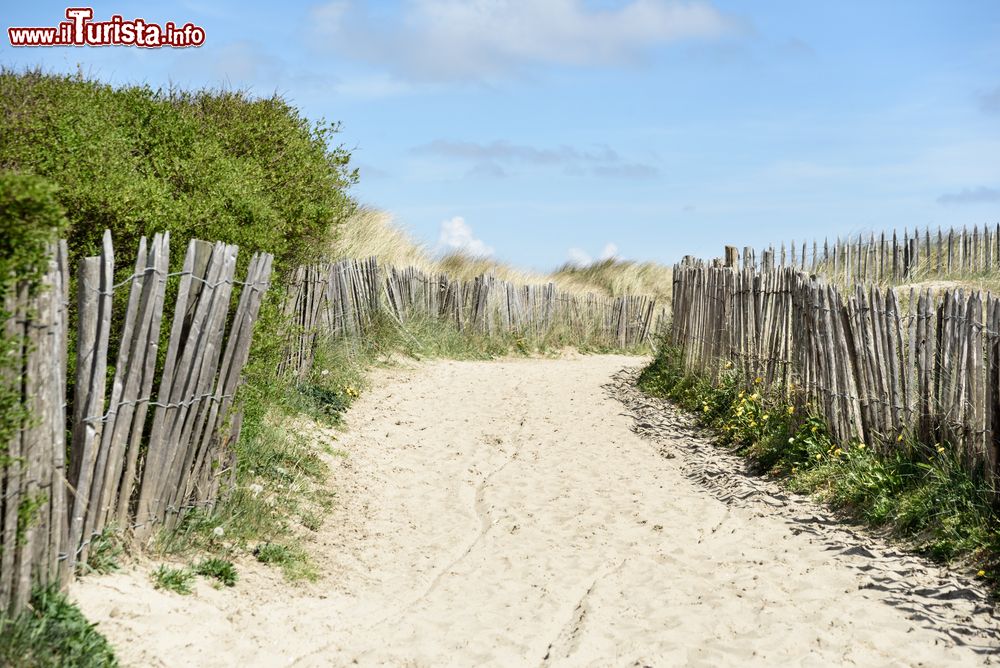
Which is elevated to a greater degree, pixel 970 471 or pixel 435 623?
pixel 970 471

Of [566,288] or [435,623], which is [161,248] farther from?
[566,288]

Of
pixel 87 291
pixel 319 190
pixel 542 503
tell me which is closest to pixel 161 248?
pixel 87 291

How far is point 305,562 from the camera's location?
608 cm

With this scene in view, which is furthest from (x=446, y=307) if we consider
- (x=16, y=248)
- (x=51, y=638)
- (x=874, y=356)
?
(x=16, y=248)

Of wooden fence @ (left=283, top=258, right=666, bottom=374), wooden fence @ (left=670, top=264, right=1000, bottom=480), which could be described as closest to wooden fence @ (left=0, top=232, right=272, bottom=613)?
wooden fence @ (left=283, top=258, right=666, bottom=374)

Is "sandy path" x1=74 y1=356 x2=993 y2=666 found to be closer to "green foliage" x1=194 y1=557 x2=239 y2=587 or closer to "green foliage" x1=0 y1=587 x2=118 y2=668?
"green foliage" x1=194 y1=557 x2=239 y2=587

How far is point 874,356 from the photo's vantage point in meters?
7.40

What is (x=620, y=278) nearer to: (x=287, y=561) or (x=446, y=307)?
(x=446, y=307)

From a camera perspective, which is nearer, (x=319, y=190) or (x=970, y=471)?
(x=970, y=471)

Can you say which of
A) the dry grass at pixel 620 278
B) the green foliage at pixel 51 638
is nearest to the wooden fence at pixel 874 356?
the green foliage at pixel 51 638

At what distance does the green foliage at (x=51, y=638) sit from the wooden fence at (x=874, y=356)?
5.28 meters

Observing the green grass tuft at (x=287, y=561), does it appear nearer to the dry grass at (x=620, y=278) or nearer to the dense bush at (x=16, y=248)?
the dense bush at (x=16, y=248)

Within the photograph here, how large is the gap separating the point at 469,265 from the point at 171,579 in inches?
752

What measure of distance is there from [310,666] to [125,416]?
1.62 metres
